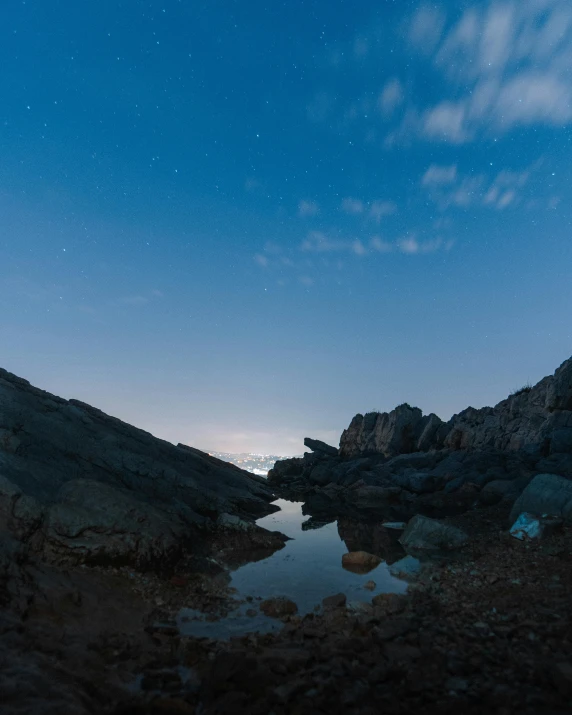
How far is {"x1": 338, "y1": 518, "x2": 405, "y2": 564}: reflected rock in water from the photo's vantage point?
1588cm

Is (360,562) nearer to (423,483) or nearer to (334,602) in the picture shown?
(334,602)

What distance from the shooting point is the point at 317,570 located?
1316cm

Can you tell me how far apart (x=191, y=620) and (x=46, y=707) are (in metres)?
4.24

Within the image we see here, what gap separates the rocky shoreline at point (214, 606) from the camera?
201 inches

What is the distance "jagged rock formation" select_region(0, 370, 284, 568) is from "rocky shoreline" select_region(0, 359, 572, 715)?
0.06 m

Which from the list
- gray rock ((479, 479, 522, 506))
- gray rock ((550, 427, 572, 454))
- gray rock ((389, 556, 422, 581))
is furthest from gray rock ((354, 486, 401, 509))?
gray rock ((389, 556, 422, 581))

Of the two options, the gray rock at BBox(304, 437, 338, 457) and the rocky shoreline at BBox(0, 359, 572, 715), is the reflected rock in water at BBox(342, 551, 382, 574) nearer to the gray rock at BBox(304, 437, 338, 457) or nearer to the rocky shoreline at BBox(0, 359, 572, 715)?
the rocky shoreline at BBox(0, 359, 572, 715)

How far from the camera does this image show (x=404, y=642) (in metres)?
6.72

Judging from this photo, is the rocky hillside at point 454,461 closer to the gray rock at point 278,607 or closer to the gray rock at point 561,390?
the gray rock at point 561,390

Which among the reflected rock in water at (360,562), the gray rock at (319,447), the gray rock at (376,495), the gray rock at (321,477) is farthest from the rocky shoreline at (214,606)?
the gray rock at (319,447)

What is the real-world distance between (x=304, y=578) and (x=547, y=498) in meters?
11.0

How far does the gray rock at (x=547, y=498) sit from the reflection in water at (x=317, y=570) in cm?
576

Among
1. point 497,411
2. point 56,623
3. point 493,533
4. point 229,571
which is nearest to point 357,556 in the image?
point 229,571

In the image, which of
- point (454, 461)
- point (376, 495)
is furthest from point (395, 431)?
point (376, 495)
